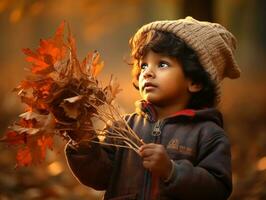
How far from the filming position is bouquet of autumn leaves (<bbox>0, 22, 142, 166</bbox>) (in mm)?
2486

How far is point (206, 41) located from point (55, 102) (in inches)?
29.2

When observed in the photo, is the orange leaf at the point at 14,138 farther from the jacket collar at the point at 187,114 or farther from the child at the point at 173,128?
the jacket collar at the point at 187,114

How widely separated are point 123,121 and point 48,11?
168 inches

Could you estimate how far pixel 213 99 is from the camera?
2934 millimetres

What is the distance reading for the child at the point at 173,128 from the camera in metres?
2.54

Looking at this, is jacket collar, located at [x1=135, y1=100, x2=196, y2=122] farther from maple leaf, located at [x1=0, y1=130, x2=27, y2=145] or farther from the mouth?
maple leaf, located at [x1=0, y1=130, x2=27, y2=145]

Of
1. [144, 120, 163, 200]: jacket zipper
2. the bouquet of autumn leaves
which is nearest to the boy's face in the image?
[144, 120, 163, 200]: jacket zipper

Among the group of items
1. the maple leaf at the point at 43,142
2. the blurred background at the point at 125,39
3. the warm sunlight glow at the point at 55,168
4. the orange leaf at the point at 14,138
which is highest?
the orange leaf at the point at 14,138

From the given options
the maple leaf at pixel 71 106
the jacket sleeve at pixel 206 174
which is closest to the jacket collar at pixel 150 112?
the jacket sleeve at pixel 206 174

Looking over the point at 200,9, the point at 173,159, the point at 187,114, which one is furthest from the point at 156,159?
the point at 200,9

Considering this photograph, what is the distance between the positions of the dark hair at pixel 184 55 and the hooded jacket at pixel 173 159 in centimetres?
13

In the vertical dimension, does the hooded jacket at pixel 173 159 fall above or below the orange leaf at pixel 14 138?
below

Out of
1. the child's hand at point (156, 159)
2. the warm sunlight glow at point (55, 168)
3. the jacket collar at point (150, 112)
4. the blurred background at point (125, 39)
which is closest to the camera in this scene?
the child's hand at point (156, 159)

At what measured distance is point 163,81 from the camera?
275 cm
